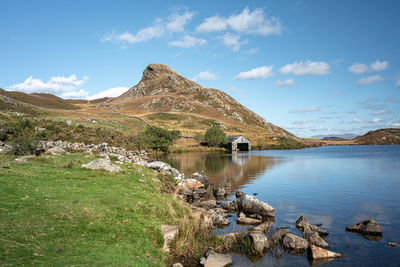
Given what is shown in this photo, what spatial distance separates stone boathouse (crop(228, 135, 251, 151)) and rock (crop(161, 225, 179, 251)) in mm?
98884

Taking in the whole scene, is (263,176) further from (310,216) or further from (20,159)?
(20,159)

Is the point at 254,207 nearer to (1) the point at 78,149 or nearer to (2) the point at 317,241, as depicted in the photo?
(2) the point at 317,241

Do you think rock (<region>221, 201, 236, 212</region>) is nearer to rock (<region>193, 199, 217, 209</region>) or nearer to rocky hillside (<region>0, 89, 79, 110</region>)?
rock (<region>193, 199, 217, 209</region>)

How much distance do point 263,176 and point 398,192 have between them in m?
19.6

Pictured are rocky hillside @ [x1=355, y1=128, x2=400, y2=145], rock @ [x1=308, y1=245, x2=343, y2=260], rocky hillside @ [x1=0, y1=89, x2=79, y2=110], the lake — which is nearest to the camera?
rock @ [x1=308, y1=245, x2=343, y2=260]

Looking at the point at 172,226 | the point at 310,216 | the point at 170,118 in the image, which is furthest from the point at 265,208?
the point at 170,118

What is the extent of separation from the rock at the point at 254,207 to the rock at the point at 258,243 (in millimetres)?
7174

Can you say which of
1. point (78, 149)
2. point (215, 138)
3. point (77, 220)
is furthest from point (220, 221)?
point (215, 138)

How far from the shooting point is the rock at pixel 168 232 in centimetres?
1451

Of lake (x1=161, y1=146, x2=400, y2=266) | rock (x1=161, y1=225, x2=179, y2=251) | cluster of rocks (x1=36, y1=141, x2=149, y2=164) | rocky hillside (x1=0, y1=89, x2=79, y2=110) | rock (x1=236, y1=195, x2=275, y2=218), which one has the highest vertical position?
rocky hillside (x1=0, y1=89, x2=79, y2=110)

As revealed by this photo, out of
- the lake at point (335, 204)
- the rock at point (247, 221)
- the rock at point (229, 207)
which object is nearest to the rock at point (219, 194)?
the lake at point (335, 204)

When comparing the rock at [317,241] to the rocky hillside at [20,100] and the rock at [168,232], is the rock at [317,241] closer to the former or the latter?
the rock at [168,232]

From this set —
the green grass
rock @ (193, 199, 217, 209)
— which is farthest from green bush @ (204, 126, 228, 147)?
the green grass

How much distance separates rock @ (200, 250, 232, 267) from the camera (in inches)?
533
